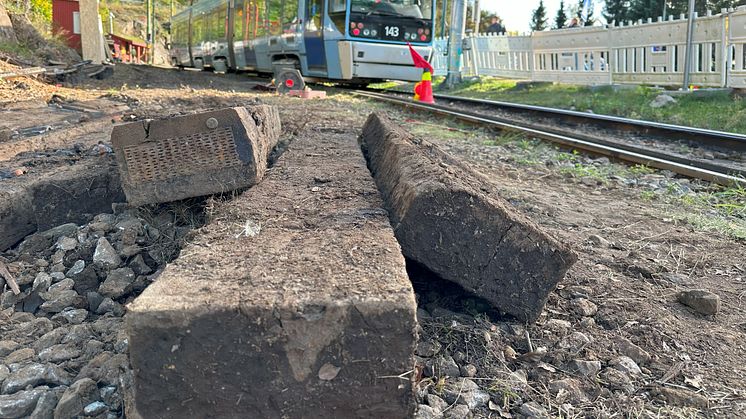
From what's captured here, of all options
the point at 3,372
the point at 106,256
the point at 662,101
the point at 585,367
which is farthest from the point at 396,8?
the point at 3,372

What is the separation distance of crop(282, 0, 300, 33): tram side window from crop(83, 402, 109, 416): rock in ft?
37.7

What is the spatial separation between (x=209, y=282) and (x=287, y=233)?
52 cm

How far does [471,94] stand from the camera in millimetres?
18172

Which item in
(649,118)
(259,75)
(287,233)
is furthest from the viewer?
(259,75)

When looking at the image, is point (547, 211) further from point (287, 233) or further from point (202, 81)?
point (202, 81)

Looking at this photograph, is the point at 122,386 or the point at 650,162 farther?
the point at 650,162

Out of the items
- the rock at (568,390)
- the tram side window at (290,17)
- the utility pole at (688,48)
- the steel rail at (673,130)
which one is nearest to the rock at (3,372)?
the rock at (568,390)

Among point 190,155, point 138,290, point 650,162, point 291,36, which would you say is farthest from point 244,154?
point 291,36

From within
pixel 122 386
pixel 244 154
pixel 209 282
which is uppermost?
pixel 244 154

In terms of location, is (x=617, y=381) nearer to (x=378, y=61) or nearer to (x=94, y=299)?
(x=94, y=299)

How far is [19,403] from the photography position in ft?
5.59

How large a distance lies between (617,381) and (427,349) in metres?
0.65

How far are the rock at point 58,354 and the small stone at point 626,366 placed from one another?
1888 mm

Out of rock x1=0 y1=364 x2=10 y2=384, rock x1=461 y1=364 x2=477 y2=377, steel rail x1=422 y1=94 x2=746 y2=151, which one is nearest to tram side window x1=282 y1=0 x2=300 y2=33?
steel rail x1=422 y1=94 x2=746 y2=151
